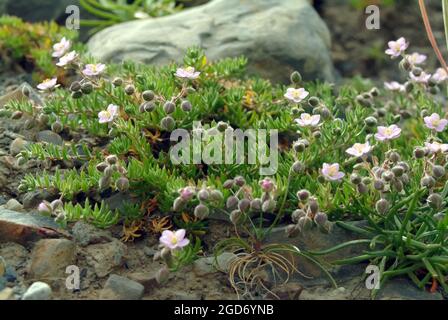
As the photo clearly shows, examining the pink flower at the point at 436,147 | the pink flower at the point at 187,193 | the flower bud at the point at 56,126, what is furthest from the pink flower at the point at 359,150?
the flower bud at the point at 56,126

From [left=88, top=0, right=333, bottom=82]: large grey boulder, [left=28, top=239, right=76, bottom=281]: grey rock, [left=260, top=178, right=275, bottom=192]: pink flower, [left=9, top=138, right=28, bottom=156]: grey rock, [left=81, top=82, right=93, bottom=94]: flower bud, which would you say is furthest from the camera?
[left=88, top=0, right=333, bottom=82]: large grey boulder

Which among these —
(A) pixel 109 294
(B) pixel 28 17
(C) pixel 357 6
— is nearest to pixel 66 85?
(B) pixel 28 17

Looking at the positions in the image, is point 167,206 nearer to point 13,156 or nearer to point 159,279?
point 159,279

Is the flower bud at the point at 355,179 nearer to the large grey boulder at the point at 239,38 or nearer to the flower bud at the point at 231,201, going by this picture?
the flower bud at the point at 231,201

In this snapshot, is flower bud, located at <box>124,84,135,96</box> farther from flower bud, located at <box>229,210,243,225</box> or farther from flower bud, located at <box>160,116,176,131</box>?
flower bud, located at <box>229,210,243,225</box>

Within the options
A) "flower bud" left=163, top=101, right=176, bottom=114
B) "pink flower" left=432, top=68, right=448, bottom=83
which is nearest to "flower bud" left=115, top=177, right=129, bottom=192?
"flower bud" left=163, top=101, right=176, bottom=114
